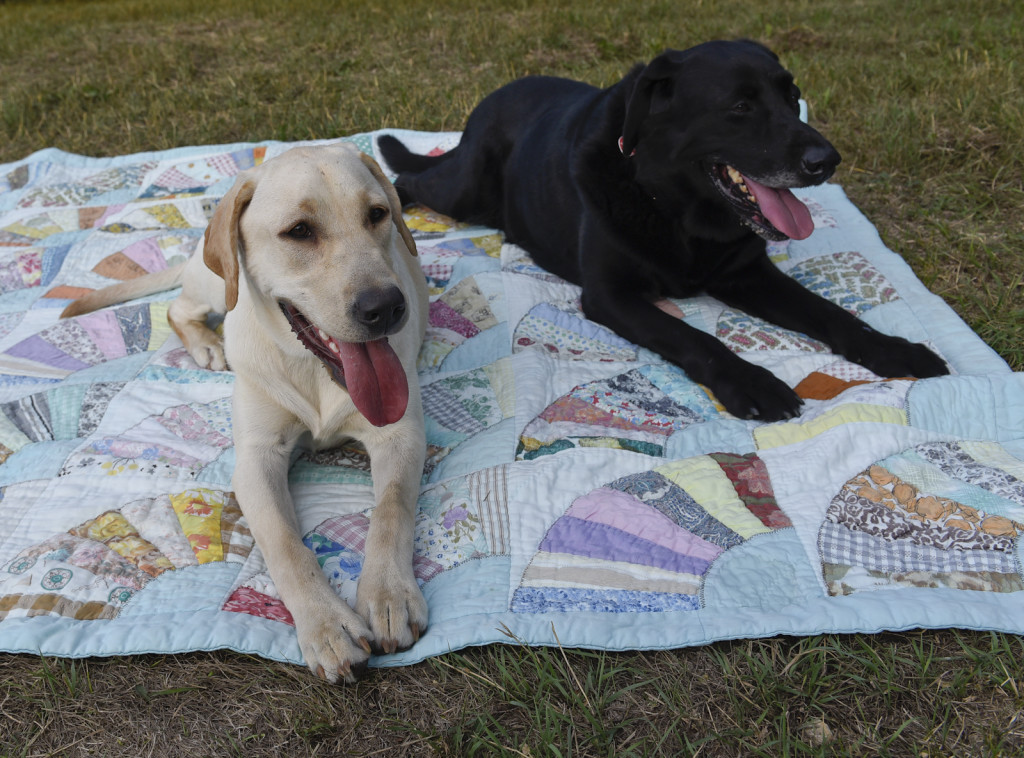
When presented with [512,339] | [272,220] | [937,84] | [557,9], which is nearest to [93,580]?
[272,220]

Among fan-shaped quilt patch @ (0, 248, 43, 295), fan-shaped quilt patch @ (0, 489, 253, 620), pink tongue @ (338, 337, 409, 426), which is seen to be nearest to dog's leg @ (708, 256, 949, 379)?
pink tongue @ (338, 337, 409, 426)

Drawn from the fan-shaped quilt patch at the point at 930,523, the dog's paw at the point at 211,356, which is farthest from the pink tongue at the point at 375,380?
the fan-shaped quilt patch at the point at 930,523

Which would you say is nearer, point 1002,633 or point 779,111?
point 1002,633

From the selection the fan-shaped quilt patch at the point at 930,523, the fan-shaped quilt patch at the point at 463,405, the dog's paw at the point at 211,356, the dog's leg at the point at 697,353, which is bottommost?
the dog's paw at the point at 211,356

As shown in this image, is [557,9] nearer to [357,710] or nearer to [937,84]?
Result: [937,84]

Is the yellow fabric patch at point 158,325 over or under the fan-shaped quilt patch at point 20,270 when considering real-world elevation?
over

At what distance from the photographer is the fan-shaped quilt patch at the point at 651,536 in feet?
6.40

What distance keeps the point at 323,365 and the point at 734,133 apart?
1.62m

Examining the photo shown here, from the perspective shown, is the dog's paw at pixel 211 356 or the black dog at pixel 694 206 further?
the dog's paw at pixel 211 356

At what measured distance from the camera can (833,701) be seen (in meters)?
1.70

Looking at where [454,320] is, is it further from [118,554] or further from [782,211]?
[118,554]

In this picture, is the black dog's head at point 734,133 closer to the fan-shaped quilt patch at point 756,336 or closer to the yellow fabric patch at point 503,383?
the fan-shaped quilt patch at point 756,336

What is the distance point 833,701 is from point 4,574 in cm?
198

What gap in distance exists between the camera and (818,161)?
272 centimetres
